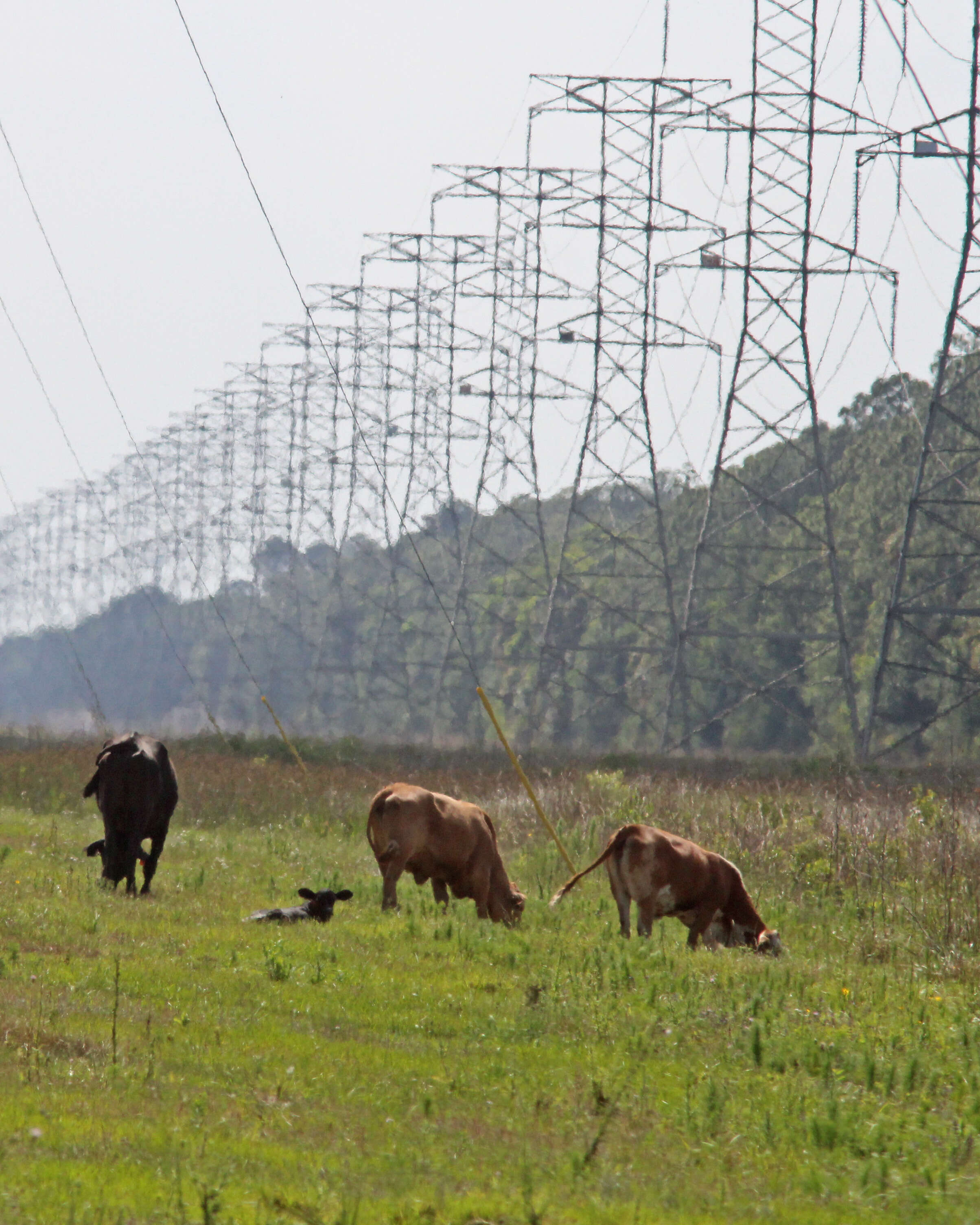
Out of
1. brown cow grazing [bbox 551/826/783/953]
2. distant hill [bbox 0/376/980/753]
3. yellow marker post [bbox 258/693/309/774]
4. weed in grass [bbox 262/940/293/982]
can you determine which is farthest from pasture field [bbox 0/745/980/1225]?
distant hill [bbox 0/376/980/753]

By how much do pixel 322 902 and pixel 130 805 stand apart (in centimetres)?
262

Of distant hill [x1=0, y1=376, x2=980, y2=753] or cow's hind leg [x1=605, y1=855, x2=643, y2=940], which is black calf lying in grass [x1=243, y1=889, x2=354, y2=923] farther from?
distant hill [x1=0, y1=376, x2=980, y2=753]

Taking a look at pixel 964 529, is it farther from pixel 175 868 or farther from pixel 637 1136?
pixel 637 1136

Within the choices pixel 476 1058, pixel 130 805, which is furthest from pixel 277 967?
pixel 130 805

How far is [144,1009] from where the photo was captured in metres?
8.79

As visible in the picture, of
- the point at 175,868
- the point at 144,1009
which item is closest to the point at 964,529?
the point at 175,868

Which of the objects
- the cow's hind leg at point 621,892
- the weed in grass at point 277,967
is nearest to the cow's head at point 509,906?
the cow's hind leg at point 621,892

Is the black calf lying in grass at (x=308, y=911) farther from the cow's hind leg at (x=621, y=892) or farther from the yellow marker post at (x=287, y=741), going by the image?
the yellow marker post at (x=287, y=741)

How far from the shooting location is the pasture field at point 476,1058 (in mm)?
6020

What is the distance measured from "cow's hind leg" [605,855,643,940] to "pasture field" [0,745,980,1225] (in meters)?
0.18

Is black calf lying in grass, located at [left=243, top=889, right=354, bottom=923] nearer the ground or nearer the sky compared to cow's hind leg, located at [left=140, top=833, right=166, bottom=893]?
nearer the ground

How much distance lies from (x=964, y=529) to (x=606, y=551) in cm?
3106

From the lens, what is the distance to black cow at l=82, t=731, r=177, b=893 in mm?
14812

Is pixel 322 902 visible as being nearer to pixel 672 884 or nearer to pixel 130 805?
pixel 130 805
